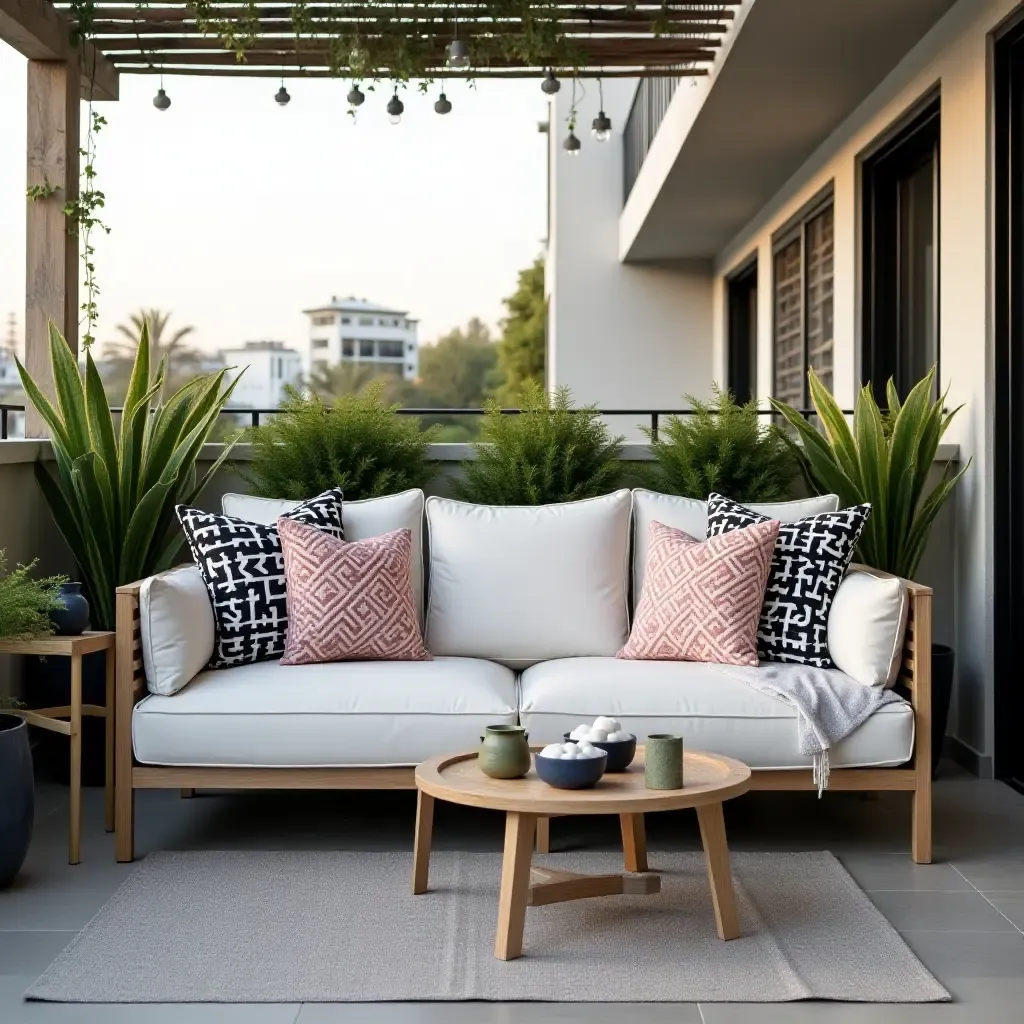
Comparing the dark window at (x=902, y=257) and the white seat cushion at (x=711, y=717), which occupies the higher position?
the dark window at (x=902, y=257)

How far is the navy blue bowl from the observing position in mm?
2650

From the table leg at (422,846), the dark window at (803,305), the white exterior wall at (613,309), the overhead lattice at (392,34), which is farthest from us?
the white exterior wall at (613,309)

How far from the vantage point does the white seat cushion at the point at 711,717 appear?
3.25 meters

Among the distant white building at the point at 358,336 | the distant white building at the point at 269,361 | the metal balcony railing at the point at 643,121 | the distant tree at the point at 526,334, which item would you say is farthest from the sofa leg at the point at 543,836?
the distant white building at the point at 358,336

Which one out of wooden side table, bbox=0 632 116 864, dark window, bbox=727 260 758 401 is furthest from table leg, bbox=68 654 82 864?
dark window, bbox=727 260 758 401

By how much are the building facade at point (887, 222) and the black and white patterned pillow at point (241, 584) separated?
2.23m

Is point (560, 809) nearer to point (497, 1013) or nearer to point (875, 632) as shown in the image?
point (497, 1013)

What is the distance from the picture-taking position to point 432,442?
4.75 metres

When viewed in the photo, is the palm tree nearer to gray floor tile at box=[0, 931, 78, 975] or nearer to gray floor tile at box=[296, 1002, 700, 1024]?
gray floor tile at box=[0, 931, 78, 975]

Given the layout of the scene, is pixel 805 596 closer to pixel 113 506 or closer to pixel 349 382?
pixel 113 506

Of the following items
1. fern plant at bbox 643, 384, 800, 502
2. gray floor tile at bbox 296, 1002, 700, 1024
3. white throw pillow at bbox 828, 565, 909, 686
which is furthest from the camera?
fern plant at bbox 643, 384, 800, 502

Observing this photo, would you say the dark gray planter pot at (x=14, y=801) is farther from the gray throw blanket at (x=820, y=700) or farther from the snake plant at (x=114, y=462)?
the gray throw blanket at (x=820, y=700)

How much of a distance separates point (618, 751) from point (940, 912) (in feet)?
2.71

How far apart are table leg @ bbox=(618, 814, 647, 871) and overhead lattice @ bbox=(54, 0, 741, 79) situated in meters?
3.08
